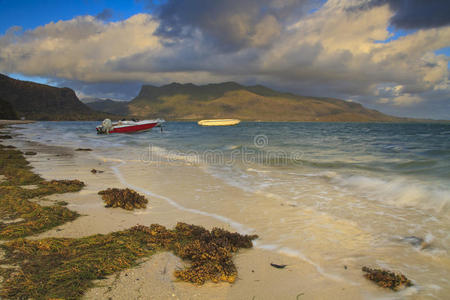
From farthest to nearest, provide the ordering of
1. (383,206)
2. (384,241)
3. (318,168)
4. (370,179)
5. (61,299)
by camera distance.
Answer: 1. (318,168)
2. (370,179)
3. (383,206)
4. (384,241)
5. (61,299)

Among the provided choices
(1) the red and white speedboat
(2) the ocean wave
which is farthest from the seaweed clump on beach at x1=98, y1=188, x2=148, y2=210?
(1) the red and white speedboat

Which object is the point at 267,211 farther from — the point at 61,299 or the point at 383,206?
the point at 61,299

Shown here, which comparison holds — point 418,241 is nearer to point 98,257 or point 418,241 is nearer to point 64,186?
point 98,257

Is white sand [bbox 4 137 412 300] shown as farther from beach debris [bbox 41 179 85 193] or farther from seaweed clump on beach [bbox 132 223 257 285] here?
beach debris [bbox 41 179 85 193]

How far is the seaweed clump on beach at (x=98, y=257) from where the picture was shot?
8.89 ft

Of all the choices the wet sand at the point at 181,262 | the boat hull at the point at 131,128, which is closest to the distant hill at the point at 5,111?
the boat hull at the point at 131,128

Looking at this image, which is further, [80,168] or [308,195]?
[80,168]

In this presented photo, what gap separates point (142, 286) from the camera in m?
2.90

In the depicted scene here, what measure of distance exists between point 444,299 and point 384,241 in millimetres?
1552

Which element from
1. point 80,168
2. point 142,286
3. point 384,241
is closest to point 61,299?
point 142,286

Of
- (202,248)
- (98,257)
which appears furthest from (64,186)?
(202,248)

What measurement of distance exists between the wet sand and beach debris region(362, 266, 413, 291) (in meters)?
0.10

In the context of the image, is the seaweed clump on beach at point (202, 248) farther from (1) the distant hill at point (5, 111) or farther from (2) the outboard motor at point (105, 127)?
(1) the distant hill at point (5, 111)

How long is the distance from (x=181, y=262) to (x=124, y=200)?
9.80 feet
